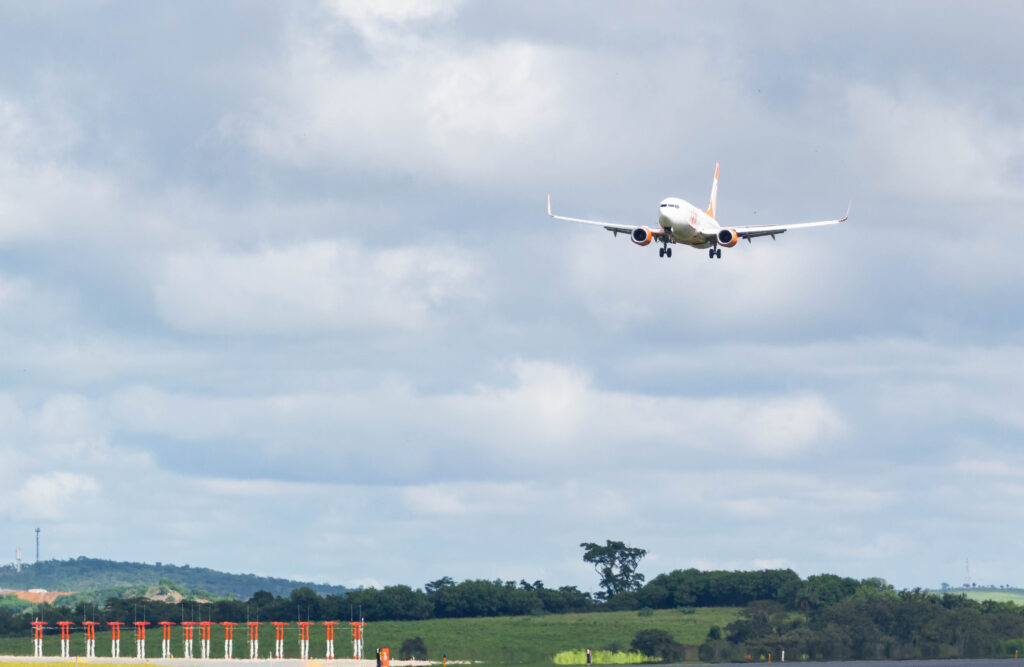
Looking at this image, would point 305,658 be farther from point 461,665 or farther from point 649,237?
point 649,237

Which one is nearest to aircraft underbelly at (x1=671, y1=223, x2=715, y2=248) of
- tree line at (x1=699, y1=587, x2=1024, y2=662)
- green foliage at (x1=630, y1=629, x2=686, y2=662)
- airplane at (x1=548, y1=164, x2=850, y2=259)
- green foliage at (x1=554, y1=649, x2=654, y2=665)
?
airplane at (x1=548, y1=164, x2=850, y2=259)

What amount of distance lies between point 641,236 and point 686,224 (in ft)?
12.5

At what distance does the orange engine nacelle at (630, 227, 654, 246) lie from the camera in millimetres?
128750

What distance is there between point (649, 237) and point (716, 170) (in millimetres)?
47017

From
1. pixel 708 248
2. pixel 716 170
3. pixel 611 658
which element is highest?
pixel 716 170

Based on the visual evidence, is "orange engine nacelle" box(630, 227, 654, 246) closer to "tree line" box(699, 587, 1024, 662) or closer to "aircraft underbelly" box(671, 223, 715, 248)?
"aircraft underbelly" box(671, 223, 715, 248)

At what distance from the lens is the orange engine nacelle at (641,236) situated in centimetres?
12875

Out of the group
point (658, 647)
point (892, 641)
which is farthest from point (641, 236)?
point (658, 647)

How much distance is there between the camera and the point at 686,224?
12756 centimetres

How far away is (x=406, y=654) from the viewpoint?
648 feet

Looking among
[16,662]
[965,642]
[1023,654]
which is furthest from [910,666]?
[16,662]

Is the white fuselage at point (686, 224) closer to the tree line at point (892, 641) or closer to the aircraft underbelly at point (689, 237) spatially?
the aircraft underbelly at point (689, 237)

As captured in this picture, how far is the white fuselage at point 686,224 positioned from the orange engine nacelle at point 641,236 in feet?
4.43

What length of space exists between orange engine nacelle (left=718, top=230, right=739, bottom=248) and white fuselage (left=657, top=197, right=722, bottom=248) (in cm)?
68
